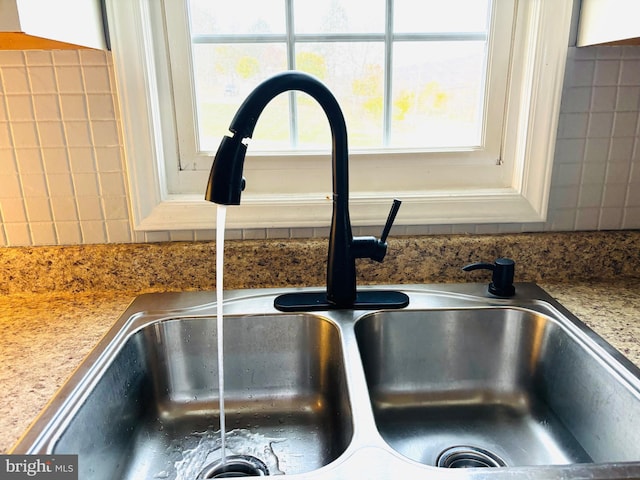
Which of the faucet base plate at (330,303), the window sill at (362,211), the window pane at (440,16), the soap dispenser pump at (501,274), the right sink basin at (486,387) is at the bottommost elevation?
the right sink basin at (486,387)

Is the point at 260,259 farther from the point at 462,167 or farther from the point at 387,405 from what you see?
the point at 462,167

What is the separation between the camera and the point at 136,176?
959 millimetres

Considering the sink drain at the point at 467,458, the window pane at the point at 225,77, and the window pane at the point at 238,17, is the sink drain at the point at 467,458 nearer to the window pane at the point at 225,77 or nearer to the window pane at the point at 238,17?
the window pane at the point at 225,77

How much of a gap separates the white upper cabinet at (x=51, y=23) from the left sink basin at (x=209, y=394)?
49 centimetres

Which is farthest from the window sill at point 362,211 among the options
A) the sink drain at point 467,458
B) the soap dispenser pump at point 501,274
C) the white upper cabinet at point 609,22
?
the sink drain at point 467,458

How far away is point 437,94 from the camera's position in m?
1.06

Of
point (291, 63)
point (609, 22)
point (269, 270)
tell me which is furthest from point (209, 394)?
point (609, 22)

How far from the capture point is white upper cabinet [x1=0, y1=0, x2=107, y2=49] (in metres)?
0.59

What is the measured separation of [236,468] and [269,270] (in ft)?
1.29

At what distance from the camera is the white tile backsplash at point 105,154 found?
0.91 m

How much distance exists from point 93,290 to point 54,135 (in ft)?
1.08

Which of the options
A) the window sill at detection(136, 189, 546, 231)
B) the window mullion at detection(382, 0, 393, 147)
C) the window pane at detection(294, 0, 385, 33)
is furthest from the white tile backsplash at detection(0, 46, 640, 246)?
the window pane at detection(294, 0, 385, 33)

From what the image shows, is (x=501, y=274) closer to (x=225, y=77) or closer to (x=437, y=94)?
(x=437, y=94)

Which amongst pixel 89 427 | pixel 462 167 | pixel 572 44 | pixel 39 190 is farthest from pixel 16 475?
pixel 572 44
